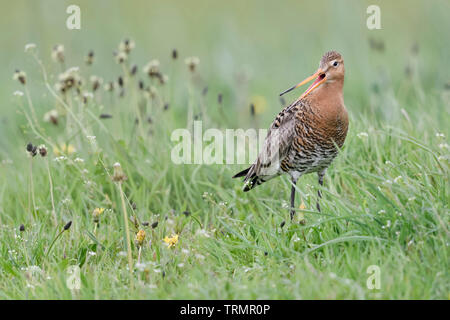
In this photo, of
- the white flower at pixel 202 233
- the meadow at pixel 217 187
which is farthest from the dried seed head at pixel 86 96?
the white flower at pixel 202 233

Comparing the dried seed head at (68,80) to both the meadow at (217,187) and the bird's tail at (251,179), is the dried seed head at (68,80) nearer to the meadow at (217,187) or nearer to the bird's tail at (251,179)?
the meadow at (217,187)

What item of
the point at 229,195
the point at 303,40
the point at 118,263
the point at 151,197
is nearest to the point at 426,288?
the point at 118,263

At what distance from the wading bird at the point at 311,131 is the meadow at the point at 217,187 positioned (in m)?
0.24

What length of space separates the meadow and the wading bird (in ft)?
0.79

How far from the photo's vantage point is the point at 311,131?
5.07 m

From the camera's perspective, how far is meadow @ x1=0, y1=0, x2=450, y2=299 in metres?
3.90

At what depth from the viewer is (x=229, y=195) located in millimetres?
5707

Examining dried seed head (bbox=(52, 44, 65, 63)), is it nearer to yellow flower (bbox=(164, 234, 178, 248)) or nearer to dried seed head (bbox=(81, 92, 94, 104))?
dried seed head (bbox=(81, 92, 94, 104))

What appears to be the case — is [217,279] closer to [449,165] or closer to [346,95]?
[449,165]

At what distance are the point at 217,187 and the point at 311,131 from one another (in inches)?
36.9

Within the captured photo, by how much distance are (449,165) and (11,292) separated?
2.87 metres

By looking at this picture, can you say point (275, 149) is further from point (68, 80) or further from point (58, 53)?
point (58, 53)

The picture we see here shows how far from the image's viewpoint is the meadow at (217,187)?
3.90 meters

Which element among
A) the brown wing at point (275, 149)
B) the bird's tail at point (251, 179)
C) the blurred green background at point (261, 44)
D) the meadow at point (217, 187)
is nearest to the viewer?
the meadow at point (217, 187)
